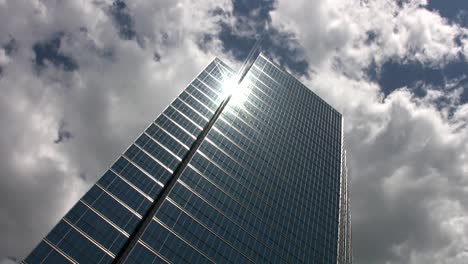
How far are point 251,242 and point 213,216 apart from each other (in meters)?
12.8

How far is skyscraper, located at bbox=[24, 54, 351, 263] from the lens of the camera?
251 ft

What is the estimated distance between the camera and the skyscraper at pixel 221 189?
251 ft

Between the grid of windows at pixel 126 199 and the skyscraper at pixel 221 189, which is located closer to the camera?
the grid of windows at pixel 126 199

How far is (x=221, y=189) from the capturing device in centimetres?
10444

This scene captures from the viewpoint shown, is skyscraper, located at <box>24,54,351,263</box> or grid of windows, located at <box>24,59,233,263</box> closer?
grid of windows, located at <box>24,59,233,263</box>

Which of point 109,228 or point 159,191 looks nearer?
point 109,228

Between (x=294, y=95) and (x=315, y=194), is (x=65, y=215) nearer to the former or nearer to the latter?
(x=315, y=194)

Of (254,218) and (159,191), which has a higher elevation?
(254,218)

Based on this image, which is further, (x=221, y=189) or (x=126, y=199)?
(x=221, y=189)

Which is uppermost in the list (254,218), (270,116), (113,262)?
(270,116)

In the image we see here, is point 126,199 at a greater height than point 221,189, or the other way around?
point 221,189

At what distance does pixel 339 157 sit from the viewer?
162 meters

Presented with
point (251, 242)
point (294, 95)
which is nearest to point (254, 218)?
point (251, 242)

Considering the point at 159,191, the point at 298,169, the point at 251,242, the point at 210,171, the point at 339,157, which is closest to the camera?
the point at 159,191
